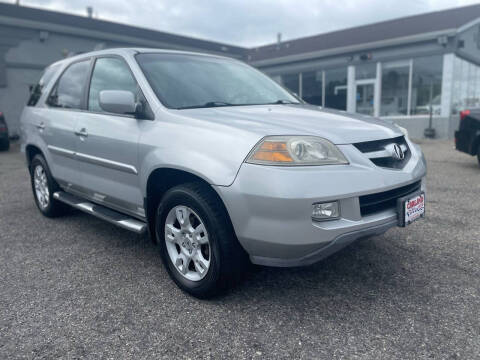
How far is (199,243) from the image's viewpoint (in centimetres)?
253

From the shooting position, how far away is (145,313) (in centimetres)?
244

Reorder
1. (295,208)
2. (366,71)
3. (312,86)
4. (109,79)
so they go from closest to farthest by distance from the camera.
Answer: (295,208)
(109,79)
(366,71)
(312,86)

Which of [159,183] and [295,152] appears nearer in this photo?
[295,152]

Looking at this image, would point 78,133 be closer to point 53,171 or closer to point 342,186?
point 53,171

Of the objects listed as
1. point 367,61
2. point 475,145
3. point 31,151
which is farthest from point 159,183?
point 367,61

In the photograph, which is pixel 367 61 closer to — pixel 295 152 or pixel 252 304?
pixel 295 152

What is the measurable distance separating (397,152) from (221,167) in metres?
1.23

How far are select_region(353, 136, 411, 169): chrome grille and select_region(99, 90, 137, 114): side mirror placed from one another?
157 centimetres

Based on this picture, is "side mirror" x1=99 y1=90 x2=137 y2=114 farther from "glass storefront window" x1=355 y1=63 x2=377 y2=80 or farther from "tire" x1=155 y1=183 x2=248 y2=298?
"glass storefront window" x1=355 y1=63 x2=377 y2=80

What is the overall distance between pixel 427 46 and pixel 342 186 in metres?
13.3


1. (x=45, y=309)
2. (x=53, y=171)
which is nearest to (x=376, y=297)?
(x=45, y=309)

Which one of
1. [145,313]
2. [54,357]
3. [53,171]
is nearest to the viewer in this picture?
[54,357]

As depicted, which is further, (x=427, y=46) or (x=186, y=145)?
(x=427, y=46)

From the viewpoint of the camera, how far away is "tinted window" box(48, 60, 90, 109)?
148 inches
